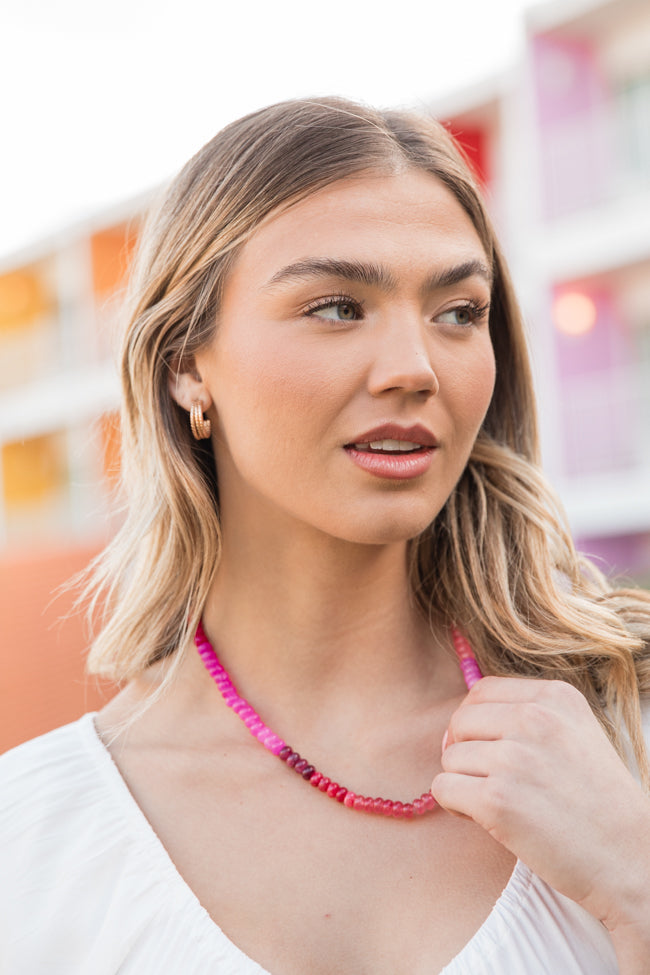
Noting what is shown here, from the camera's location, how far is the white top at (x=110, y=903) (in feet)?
5.75

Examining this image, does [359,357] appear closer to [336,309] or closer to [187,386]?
[336,309]

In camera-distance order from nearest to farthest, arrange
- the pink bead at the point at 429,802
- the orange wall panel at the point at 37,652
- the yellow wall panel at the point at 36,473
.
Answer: the pink bead at the point at 429,802, the orange wall panel at the point at 37,652, the yellow wall panel at the point at 36,473

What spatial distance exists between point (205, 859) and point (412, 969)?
16.3 inches

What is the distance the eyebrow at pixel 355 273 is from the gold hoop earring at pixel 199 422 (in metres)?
0.33

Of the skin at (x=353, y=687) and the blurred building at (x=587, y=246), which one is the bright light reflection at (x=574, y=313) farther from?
the skin at (x=353, y=687)

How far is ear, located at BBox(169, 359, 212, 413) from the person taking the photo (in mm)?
2180

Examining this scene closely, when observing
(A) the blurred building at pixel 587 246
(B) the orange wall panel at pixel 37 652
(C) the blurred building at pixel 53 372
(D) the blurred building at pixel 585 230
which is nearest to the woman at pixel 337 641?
(B) the orange wall panel at pixel 37 652

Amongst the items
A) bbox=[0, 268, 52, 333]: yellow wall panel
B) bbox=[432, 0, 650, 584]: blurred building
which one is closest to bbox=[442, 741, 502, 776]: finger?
bbox=[432, 0, 650, 584]: blurred building

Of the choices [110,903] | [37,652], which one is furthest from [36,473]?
[110,903]

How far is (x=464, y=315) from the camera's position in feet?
6.74

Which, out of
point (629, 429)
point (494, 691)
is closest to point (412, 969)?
point (494, 691)

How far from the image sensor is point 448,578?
232 cm

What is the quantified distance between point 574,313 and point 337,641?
1022 cm

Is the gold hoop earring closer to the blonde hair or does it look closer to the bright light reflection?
the blonde hair
